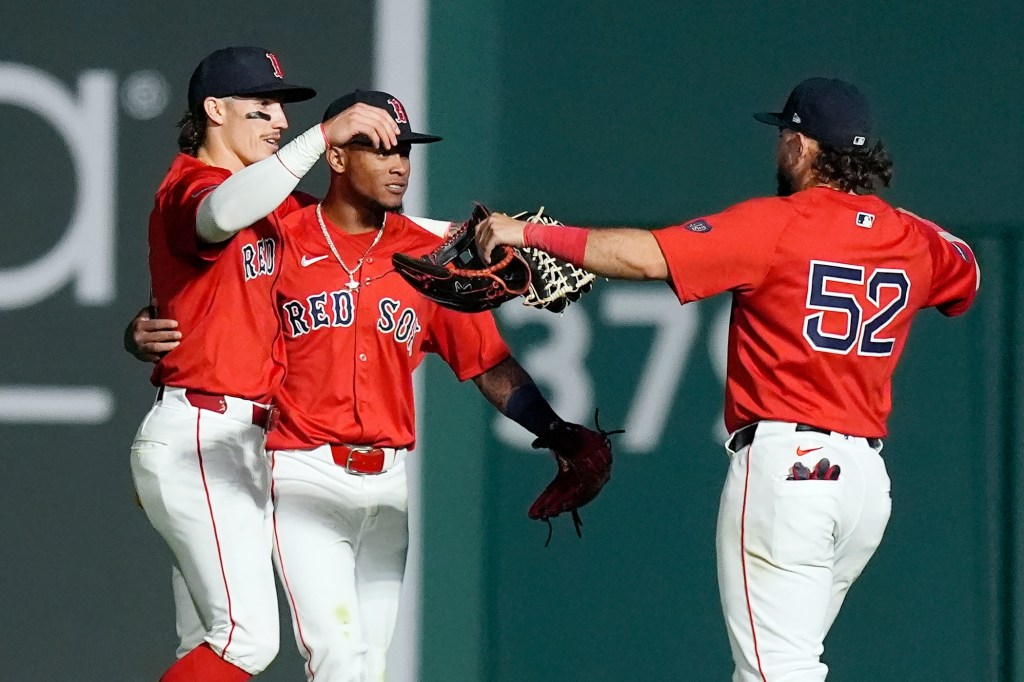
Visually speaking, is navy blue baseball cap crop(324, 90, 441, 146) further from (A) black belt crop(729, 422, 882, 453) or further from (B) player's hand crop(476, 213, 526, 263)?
(A) black belt crop(729, 422, 882, 453)

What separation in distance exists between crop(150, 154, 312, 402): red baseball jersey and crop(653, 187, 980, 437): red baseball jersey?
1139 mm

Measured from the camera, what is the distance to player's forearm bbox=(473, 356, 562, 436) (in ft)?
14.3

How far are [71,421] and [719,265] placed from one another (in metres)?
2.96

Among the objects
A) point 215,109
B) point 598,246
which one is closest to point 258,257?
point 215,109

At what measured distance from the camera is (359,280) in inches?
164

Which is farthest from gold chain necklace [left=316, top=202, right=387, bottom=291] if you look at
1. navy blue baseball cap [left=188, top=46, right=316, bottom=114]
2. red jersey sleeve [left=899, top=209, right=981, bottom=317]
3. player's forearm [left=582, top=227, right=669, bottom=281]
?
red jersey sleeve [left=899, top=209, right=981, bottom=317]

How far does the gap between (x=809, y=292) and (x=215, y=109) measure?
170 cm

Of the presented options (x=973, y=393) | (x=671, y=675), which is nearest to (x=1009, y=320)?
(x=973, y=393)

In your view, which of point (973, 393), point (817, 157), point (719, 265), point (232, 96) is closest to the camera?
point (719, 265)

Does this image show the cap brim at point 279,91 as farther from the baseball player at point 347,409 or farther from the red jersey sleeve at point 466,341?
the red jersey sleeve at point 466,341

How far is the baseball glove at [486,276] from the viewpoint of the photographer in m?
3.63

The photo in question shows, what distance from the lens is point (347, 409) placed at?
4.11 metres

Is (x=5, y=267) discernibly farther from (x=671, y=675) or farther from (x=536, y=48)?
(x=671, y=675)

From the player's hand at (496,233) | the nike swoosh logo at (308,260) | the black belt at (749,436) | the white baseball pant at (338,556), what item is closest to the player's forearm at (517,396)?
the white baseball pant at (338,556)
